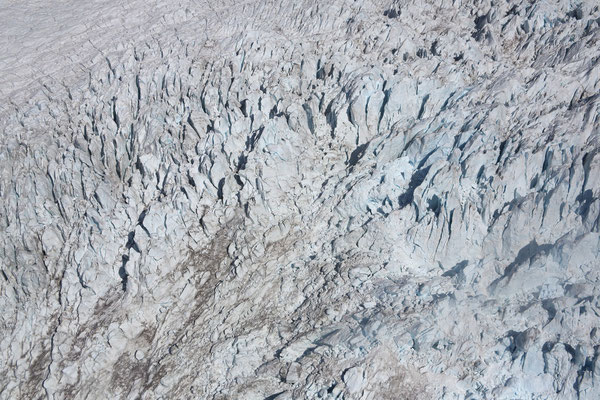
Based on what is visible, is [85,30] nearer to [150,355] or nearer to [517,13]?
[150,355]

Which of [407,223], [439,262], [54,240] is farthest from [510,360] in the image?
[54,240]

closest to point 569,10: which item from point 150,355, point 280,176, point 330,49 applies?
point 330,49

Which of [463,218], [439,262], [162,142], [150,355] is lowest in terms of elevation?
[150,355]

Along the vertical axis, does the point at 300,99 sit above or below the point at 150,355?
Answer: above

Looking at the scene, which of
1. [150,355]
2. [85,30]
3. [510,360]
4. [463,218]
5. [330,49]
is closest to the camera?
[510,360]

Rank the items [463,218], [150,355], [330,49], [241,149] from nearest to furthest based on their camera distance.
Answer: [463,218] → [150,355] → [241,149] → [330,49]

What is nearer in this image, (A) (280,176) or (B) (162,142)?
(A) (280,176)
